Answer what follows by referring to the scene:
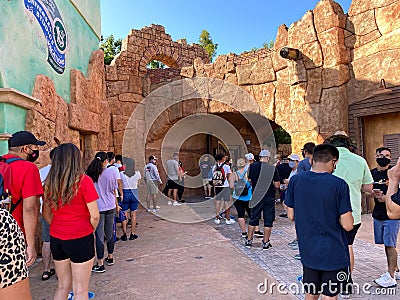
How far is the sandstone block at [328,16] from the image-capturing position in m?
6.87

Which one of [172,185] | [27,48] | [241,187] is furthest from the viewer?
[172,185]

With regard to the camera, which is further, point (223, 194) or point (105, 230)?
point (223, 194)

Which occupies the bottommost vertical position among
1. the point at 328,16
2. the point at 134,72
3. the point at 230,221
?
the point at 230,221

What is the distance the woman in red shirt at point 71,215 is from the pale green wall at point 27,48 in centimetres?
220

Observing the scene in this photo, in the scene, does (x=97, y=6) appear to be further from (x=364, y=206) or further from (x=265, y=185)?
(x=364, y=206)

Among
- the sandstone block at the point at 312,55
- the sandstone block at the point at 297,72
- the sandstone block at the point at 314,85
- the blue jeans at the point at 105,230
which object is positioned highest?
the sandstone block at the point at 312,55

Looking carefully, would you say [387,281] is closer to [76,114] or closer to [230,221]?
[230,221]

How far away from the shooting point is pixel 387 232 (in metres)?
3.20

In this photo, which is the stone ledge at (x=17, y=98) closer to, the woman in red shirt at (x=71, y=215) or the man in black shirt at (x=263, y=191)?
the woman in red shirt at (x=71, y=215)

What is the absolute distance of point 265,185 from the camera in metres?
4.80

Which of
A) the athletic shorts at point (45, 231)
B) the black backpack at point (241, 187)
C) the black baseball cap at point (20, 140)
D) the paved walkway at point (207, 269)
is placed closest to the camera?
the black baseball cap at point (20, 140)

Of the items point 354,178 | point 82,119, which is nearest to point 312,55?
point 354,178

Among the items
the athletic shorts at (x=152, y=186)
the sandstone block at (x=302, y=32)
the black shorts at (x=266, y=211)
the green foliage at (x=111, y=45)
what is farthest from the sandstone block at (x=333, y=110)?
the green foliage at (x=111, y=45)

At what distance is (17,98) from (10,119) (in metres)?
0.28
